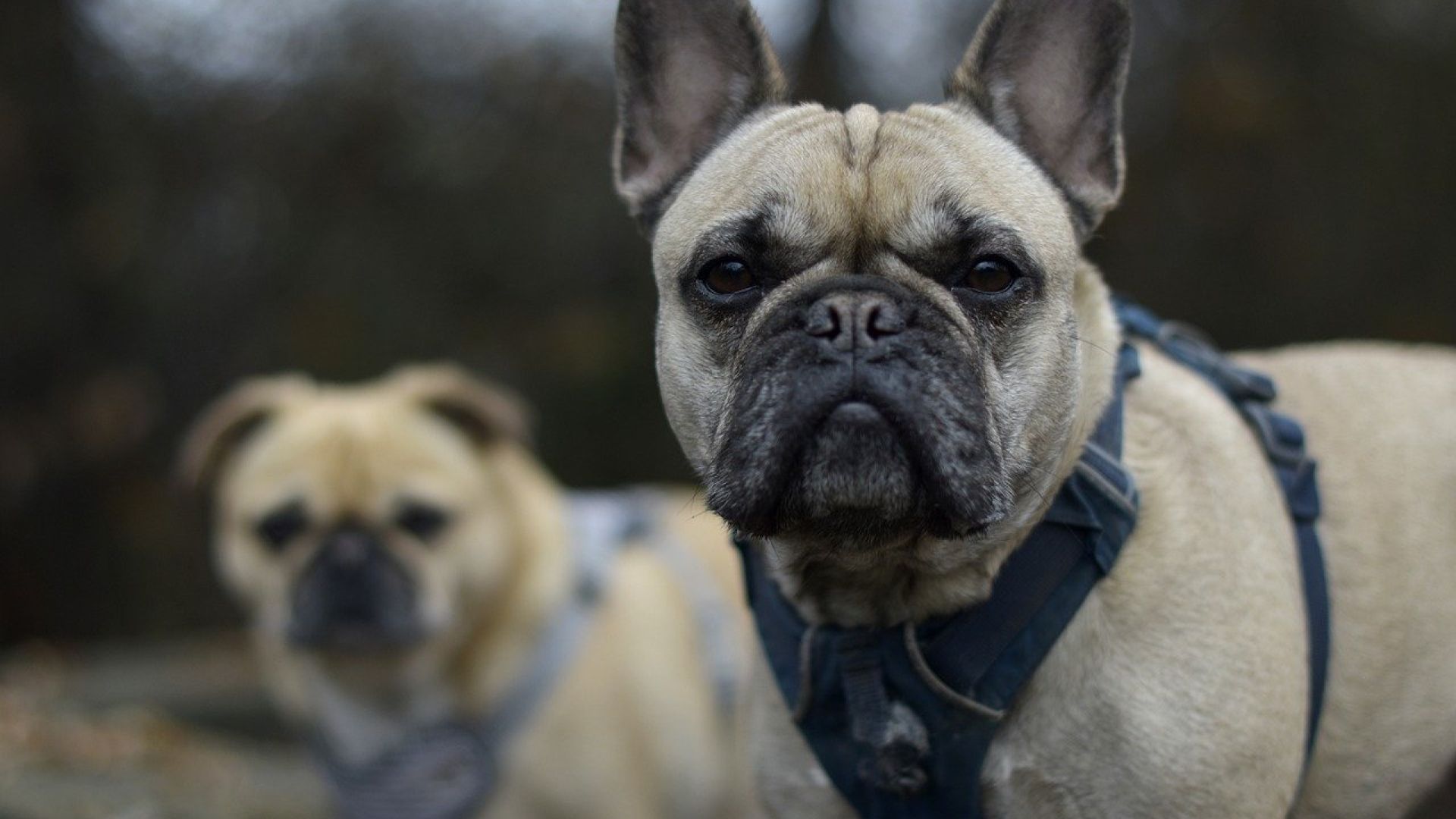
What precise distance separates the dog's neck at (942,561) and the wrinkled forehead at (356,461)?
220cm

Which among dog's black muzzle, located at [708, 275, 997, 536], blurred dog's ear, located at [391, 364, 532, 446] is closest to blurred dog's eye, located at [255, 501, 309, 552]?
blurred dog's ear, located at [391, 364, 532, 446]

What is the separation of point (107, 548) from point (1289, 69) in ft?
22.7

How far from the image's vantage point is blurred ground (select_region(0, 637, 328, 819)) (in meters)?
5.20

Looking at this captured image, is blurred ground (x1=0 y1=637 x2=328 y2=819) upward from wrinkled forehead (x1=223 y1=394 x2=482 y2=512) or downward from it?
downward

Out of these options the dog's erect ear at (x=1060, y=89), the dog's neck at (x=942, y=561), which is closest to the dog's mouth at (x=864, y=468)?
the dog's neck at (x=942, y=561)

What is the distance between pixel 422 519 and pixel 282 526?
1.54ft

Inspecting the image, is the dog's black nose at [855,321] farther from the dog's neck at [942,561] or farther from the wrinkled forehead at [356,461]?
the wrinkled forehead at [356,461]

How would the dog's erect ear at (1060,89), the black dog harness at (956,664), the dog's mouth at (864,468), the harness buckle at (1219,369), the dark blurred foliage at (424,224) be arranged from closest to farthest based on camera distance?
the dog's mouth at (864,468), the black dog harness at (956,664), the dog's erect ear at (1060,89), the harness buckle at (1219,369), the dark blurred foliage at (424,224)

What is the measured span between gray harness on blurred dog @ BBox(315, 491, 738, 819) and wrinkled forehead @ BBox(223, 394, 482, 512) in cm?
51

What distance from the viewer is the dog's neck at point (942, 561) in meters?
2.40

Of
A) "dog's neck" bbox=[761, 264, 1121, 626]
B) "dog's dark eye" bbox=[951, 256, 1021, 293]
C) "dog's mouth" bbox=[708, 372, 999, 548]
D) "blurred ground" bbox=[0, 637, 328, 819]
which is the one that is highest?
"dog's dark eye" bbox=[951, 256, 1021, 293]

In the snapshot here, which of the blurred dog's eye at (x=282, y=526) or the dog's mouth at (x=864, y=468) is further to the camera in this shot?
the blurred dog's eye at (x=282, y=526)

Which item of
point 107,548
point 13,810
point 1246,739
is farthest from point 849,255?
point 107,548

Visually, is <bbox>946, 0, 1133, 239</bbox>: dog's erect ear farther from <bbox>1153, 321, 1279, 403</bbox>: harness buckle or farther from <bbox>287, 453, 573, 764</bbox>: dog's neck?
<bbox>287, 453, 573, 764</bbox>: dog's neck
